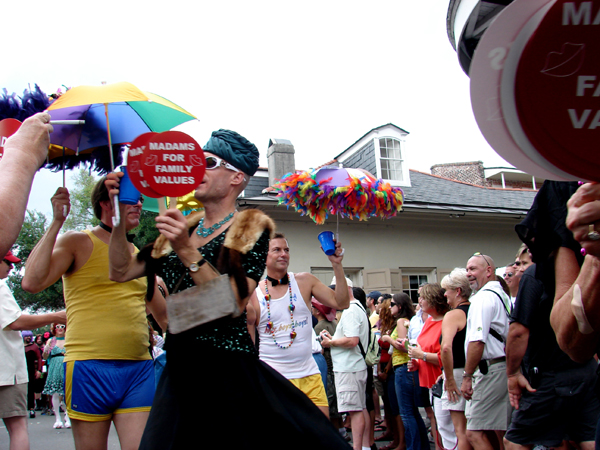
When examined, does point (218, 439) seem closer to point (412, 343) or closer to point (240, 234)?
point (240, 234)

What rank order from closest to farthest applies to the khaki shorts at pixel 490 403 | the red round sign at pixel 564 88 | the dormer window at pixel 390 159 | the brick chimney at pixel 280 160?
the red round sign at pixel 564 88
the khaki shorts at pixel 490 403
the brick chimney at pixel 280 160
the dormer window at pixel 390 159

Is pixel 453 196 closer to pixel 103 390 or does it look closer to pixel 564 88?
pixel 103 390

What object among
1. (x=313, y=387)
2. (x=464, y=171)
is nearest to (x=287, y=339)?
(x=313, y=387)

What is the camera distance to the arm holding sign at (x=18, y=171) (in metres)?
1.55

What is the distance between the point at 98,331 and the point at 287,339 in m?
1.80

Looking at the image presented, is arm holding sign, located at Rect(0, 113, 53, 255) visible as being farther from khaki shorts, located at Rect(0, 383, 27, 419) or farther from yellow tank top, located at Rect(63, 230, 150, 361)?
khaki shorts, located at Rect(0, 383, 27, 419)

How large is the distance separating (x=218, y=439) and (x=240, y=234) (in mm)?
817

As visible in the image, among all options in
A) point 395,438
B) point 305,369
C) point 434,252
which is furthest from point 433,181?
point 305,369

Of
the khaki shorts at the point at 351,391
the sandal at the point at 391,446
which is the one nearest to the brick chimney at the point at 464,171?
the sandal at the point at 391,446

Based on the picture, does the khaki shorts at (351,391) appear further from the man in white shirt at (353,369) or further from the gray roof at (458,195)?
the gray roof at (458,195)

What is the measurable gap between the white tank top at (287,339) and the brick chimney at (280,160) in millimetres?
9332

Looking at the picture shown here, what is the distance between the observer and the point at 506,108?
1196 mm

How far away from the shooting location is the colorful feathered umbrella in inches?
191

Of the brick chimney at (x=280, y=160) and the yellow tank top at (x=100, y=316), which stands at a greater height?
the brick chimney at (x=280, y=160)
